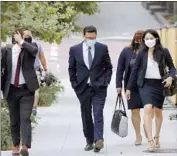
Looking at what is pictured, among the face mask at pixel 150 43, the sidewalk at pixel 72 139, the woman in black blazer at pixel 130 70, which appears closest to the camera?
the face mask at pixel 150 43

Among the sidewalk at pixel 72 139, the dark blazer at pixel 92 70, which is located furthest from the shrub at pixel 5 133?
the dark blazer at pixel 92 70

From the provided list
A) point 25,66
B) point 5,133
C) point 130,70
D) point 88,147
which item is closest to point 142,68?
point 130,70

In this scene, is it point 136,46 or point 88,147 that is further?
point 136,46

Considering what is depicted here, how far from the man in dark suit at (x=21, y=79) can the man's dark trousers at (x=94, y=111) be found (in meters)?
1.08

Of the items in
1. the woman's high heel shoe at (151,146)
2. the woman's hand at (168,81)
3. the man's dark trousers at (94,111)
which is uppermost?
the woman's hand at (168,81)

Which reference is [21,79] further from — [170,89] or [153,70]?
[170,89]

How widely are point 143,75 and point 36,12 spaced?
4.52 m

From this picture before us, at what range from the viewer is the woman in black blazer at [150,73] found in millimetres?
9984

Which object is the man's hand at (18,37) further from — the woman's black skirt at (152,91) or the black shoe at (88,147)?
the black shoe at (88,147)

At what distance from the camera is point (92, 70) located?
10.3m

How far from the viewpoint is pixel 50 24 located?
1455cm

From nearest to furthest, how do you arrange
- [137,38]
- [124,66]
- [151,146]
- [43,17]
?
1. [151,146]
2. [137,38]
3. [124,66]
4. [43,17]

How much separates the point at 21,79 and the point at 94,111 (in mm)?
1326

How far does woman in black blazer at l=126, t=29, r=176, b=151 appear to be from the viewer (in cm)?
998
